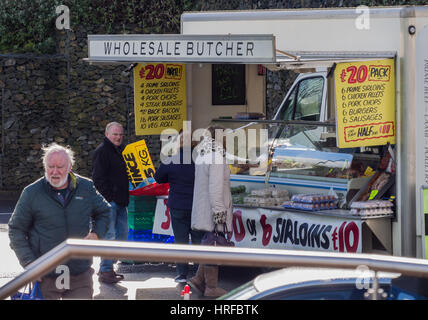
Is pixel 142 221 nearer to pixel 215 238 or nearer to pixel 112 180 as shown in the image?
pixel 112 180

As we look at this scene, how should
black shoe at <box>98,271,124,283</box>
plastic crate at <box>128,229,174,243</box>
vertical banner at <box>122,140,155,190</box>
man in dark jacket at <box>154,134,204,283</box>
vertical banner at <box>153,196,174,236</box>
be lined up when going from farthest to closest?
vertical banner at <box>122,140,155,190</box> < plastic crate at <box>128,229,174,243</box> < vertical banner at <box>153,196,174,236</box> < black shoe at <box>98,271,124,283</box> < man in dark jacket at <box>154,134,204,283</box>

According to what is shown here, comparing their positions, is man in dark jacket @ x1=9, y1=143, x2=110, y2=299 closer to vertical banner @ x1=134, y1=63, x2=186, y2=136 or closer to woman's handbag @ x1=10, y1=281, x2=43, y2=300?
woman's handbag @ x1=10, y1=281, x2=43, y2=300

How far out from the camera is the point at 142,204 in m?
10.2

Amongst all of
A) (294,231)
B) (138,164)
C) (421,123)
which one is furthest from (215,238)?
(138,164)

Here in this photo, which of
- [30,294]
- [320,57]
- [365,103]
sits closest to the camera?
[30,294]

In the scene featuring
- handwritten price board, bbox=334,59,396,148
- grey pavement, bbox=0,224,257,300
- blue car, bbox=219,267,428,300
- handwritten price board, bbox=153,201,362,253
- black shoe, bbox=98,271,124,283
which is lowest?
grey pavement, bbox=0,224,257,300

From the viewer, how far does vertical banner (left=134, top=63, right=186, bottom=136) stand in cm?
1029

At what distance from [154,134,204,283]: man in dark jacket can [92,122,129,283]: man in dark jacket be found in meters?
0.68

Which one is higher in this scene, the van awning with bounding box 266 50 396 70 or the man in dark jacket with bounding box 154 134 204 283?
the van awning with bounding box 266 50 396 70

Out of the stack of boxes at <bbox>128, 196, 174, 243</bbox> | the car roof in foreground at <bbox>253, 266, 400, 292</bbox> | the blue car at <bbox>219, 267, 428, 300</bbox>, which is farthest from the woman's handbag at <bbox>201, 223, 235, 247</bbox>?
the blue car at <bbox>219, 267, 428, 300</bbox>

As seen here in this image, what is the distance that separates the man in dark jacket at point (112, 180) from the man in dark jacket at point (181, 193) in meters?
0.68

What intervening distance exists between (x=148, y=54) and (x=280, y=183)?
2.29m

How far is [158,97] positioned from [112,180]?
69.1 inches

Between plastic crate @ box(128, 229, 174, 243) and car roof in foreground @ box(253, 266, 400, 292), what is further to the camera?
plastic crate @ box(128, 229, 174, 243)
